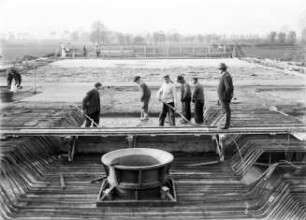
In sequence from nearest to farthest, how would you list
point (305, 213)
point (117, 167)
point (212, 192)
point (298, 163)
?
point (305, 213) < point (117, 167) < point (212, 192) < point (298, 163)

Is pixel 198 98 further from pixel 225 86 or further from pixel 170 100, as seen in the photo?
pixel 225 86

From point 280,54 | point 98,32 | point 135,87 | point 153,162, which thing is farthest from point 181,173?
point 98,32

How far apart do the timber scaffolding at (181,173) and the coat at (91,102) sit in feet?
2.84

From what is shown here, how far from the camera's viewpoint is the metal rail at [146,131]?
31.6 ft

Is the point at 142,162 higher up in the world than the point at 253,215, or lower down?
higher up

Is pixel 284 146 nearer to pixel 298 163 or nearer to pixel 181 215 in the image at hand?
pixel 298 163

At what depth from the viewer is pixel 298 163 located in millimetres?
8828

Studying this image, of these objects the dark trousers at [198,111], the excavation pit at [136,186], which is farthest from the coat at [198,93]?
the excavation pit at [136,186]

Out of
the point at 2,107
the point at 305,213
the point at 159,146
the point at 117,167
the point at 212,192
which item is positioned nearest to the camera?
the point at 305,213

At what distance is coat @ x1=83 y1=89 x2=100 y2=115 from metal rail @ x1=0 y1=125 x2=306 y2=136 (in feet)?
2.86

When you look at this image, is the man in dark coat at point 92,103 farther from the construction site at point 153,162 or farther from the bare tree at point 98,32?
the bare tree at point 98,32

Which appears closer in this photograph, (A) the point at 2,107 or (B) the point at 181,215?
(B) the point at 181,215

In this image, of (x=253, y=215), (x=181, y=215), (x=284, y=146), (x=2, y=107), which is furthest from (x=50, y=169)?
(x=2, y=107)

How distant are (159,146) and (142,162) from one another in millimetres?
2154
